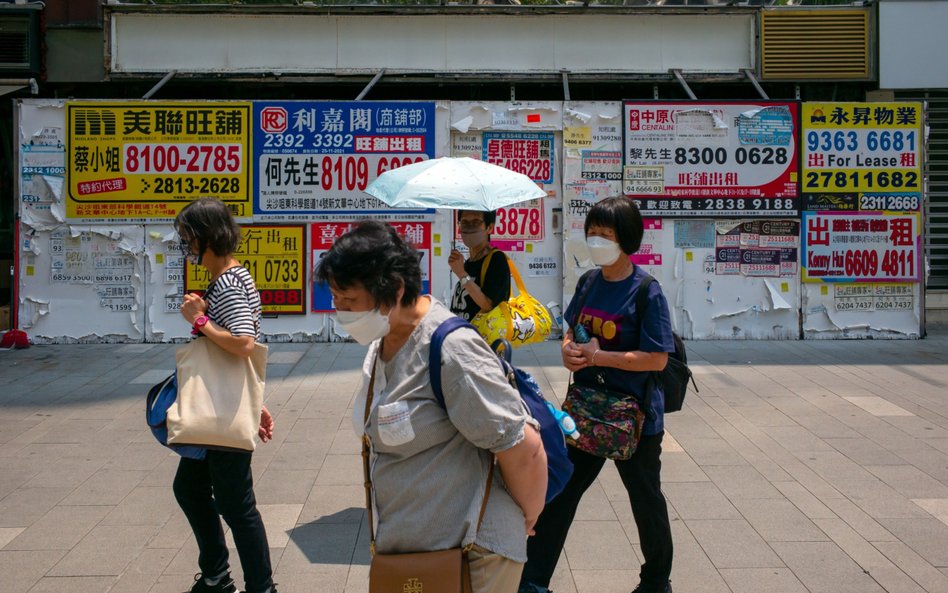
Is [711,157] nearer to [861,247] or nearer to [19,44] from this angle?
[861,247]

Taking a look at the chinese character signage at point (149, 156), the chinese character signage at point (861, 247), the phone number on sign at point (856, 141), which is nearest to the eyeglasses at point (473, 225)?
the chinese character signage at point (149, 156)

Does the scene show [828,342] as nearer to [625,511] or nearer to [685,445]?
[685,445]

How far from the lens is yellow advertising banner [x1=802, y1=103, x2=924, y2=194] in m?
10.8

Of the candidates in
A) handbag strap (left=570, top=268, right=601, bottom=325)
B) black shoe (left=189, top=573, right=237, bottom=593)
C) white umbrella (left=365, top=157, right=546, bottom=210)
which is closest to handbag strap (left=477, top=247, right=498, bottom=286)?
white umbrella (left=365, top=157, right=546, bottom=210)

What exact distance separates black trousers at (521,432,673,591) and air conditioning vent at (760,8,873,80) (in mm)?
8670

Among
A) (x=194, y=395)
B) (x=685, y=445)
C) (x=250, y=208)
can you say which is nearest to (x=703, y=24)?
(x=250, y=208)

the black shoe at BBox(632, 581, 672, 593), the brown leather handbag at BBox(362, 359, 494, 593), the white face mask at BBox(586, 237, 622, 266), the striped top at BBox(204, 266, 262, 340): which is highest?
the white face mask at BBox(586, 237, 622, 266)

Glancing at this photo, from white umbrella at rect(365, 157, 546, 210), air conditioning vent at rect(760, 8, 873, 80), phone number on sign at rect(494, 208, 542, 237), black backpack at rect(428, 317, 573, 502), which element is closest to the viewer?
black backpack at rect(428, 317, 573, 502)

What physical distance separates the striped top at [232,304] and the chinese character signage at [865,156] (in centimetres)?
864

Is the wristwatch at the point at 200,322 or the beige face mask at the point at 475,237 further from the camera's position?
the beige face mask at the point at 475,237

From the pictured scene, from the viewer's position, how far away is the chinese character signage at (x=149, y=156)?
10.7 m

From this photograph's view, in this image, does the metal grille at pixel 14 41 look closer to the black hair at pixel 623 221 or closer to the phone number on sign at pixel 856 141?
the phone number on sign at pixel 856 141

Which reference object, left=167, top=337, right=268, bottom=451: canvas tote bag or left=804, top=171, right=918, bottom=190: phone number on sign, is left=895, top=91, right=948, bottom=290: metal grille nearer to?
left=804, top=171, right=918, bottom=190: phone number on sign

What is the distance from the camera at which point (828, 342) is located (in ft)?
35.4
